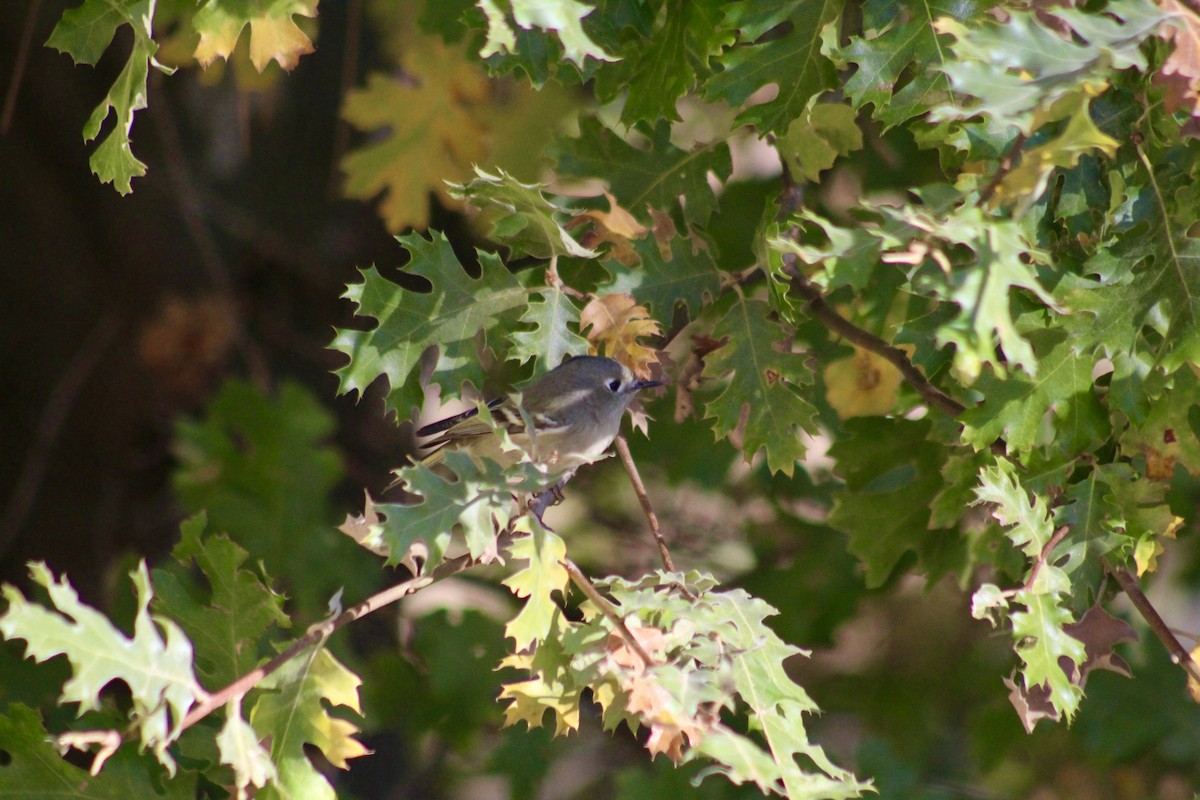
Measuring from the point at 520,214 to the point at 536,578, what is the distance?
55 cm

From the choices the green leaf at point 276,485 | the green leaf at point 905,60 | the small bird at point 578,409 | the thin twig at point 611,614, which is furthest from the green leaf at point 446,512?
the green leaf at point 276,485

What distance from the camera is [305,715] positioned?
5.24 ft

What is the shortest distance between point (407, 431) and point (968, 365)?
299cm

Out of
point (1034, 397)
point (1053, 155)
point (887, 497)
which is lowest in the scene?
point (887, 497)

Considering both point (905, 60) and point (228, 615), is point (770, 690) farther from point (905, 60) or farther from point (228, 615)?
point (905, 60)

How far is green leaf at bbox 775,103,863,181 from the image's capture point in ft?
6.49

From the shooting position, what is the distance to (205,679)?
174cm

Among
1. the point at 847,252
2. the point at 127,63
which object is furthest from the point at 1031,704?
the point at 127,63

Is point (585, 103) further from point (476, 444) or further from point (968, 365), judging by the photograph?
point (968, 365)

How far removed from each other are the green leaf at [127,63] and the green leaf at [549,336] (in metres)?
0.57

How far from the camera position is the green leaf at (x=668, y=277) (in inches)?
74.7

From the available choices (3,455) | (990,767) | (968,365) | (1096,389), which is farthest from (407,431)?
(968,365)

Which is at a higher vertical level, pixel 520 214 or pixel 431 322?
pixel 520 214

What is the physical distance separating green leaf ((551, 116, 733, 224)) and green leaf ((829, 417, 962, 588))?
518mm
